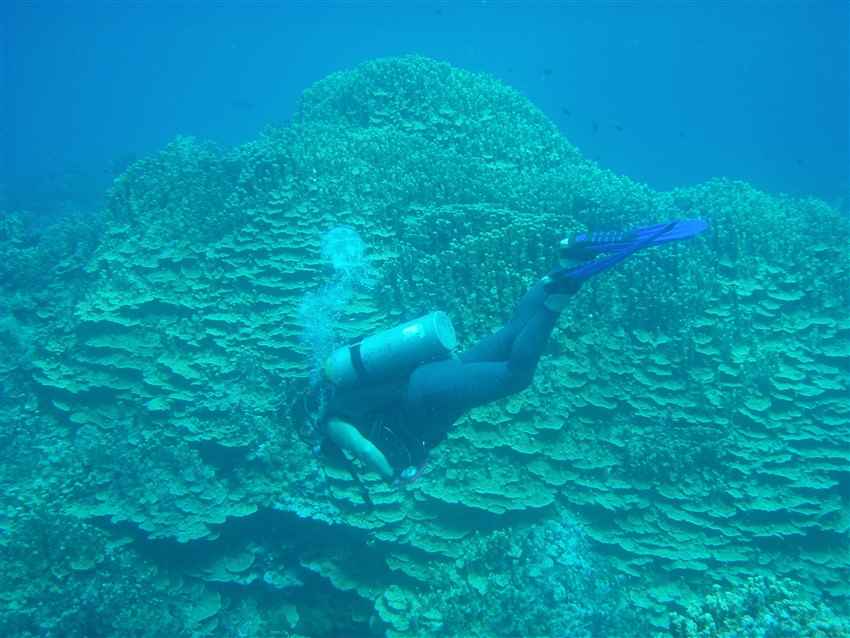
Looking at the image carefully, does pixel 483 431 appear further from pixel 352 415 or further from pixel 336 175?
pixel 336 175

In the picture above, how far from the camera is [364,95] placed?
40.8 feet

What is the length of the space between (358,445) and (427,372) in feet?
2.81

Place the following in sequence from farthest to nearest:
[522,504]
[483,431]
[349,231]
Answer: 1. [349,231]
2. [483,431]
3. [522,504]

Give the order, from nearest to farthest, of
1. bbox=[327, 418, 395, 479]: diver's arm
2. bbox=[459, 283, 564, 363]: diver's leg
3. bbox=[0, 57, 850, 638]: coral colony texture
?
bbox=[327, 418, 395, 479]: diver's arm < bbox=[459, 283, 564, 363]: diver's leg < bbox=[0, 57, 850, 638]: coral colony texture

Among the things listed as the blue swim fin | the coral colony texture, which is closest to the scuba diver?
the blue swim fin

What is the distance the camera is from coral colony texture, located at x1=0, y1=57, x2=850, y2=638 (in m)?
5.70

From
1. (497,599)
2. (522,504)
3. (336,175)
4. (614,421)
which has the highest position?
(336,175)

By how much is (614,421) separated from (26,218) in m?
18.7

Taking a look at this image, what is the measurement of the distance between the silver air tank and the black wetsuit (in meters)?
0.12

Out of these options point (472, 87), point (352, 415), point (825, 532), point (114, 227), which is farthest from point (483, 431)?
point (472, 87)

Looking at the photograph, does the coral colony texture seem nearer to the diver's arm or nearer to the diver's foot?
the diver's arm

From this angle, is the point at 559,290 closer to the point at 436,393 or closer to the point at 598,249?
the point at 598,249

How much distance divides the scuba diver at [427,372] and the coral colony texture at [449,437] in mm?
480

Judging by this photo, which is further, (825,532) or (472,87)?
(472,87)
